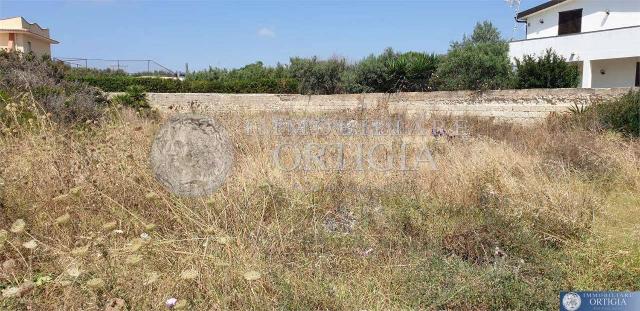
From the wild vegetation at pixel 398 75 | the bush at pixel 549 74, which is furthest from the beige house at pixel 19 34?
the bush at pixel 549 74

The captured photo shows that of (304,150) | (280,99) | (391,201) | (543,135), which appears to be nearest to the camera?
(391,201)

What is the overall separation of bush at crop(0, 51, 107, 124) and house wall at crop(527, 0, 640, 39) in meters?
17.2

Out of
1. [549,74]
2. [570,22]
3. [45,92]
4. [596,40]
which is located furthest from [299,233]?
[570,22]

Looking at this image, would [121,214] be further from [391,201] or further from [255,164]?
[391,201]

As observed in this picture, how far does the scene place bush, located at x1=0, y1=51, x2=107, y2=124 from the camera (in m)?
5.79

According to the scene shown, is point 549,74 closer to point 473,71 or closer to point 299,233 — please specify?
point 473,71

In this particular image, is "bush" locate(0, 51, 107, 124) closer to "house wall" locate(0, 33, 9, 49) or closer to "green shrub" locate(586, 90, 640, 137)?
"green shrub" locate(586, 90, 640, 137)

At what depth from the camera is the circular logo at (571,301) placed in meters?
1.97

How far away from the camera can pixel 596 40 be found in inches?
601

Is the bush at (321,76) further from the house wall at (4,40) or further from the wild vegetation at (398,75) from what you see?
the house wall at (4,40)

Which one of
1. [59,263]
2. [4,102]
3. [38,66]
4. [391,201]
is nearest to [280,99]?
[38,66]

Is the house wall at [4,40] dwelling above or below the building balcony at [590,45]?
above

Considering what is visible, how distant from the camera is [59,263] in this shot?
8.28 feet

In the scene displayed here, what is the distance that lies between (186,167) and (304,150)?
2.08 metres
